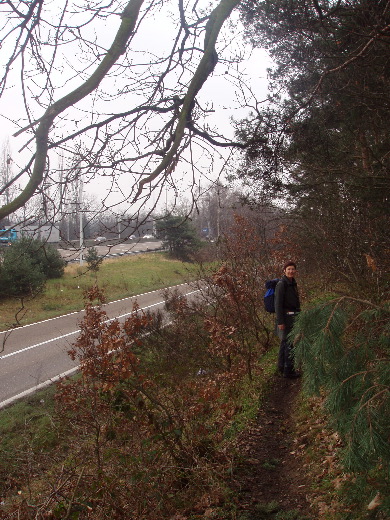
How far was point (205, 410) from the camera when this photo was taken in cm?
594

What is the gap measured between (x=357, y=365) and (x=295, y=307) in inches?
162

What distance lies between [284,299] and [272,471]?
2606mm

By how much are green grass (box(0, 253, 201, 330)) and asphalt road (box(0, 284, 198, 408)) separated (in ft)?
2.83

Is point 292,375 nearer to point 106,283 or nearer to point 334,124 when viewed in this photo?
point 334,124

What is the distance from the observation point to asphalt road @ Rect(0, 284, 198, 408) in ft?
38.5

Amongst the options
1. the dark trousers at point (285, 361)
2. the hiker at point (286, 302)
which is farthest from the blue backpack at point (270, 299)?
the dark trousers at point (285, 361)

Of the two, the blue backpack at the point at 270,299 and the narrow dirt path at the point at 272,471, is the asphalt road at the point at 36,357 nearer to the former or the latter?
the blue backpack at the point at 270,299

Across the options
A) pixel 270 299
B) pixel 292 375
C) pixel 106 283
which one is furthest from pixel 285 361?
pixel 106 283

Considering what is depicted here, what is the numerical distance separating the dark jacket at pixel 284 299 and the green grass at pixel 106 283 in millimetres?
5641

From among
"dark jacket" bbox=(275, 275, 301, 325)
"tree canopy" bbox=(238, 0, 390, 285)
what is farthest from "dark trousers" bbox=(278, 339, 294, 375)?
"tree canopy" bbox=(238, 0, 390, 285)

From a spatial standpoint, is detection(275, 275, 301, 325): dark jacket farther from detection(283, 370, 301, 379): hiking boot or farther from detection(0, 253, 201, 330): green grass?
detection(0, 253, 201, 330): green grass

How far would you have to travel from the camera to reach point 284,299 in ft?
22.9

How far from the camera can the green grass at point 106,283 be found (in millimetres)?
20659

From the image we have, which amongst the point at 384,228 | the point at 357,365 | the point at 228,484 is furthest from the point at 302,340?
the point at 384,228
